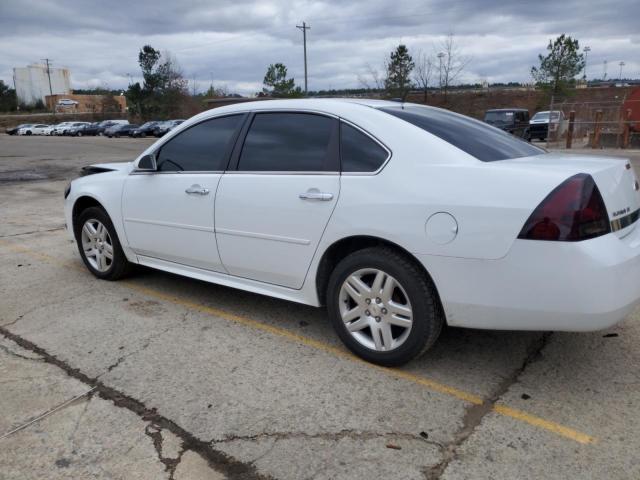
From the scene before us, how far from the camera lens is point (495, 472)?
2381 millimetres

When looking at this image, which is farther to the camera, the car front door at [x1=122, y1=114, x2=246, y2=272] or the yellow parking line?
the car front door at [x1=122, y1=114, x2=246, y2=272]

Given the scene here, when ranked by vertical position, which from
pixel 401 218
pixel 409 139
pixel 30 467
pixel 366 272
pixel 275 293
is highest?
pixel 409 139

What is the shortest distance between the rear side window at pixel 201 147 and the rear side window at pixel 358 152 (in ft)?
3.32

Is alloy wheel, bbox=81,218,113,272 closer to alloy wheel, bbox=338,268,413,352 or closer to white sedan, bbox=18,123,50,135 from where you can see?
alloy wheel, bbox=338,268,413,352

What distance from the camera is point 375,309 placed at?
10.7 ft

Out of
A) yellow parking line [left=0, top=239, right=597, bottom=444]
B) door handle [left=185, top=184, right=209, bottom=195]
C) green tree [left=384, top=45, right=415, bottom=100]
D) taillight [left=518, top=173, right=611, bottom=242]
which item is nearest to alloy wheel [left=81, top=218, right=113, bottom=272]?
yellow parking line [left=0, top=239, right=597, bottom=444]

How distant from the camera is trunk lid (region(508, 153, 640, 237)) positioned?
111 inches

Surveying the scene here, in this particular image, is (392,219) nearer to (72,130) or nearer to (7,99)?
(72,130)

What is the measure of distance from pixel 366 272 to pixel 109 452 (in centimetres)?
166

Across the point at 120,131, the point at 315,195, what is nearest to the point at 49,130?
the point at 120,131

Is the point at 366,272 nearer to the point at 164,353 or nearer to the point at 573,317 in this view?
the point at 573,317

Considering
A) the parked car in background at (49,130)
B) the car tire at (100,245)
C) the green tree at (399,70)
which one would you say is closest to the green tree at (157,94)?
the parked car in background at (49,130)

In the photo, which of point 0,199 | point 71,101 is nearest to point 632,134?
point 0,199

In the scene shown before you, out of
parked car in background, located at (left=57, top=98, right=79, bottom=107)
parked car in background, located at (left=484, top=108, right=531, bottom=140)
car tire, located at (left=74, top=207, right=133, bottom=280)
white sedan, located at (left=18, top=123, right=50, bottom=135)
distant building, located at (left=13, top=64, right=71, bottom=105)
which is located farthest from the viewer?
distant building, located at (left=13, top=64, right=71, bottom=105)
